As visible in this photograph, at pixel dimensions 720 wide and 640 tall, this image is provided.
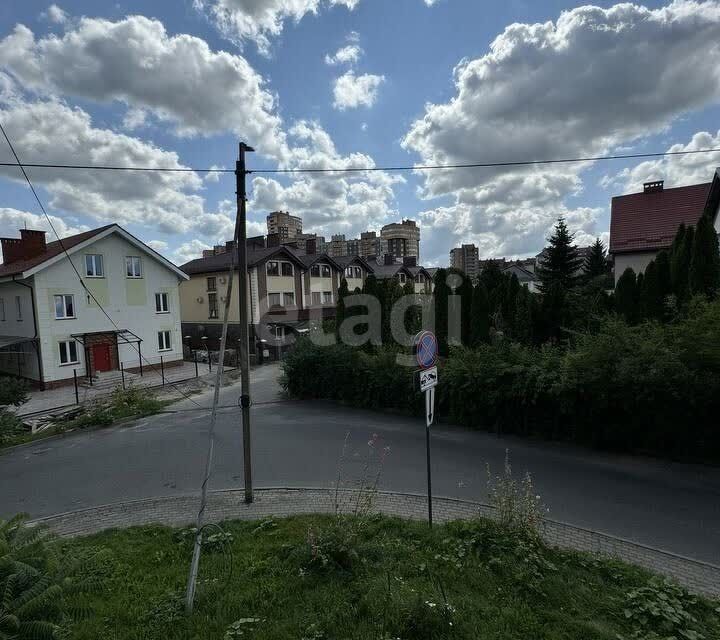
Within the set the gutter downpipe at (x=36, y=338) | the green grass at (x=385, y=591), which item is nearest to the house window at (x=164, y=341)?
the gutter downpipe at (x=36, y=338)

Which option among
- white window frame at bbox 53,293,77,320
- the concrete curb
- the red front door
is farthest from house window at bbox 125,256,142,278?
the concrete curb

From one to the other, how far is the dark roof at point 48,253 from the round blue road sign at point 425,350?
20.5m

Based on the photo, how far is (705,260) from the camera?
12047mm

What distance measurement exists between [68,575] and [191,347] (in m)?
29.7

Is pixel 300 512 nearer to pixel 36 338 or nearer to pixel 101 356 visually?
pixel 36 338

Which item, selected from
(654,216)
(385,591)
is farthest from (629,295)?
(385,591)

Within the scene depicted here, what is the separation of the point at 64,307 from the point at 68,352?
2.27 metres

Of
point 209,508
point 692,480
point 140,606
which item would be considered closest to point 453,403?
point 692,480

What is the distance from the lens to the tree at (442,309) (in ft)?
57.2

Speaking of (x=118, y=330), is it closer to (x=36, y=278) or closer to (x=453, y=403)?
(x=36, y=278)

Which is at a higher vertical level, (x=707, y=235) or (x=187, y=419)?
(x=707, y=235)

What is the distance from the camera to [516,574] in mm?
4430

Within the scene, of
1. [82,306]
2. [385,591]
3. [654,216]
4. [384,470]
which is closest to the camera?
[385,591]

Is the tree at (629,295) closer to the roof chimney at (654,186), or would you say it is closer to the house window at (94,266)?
the roof chimney at (654,186)
